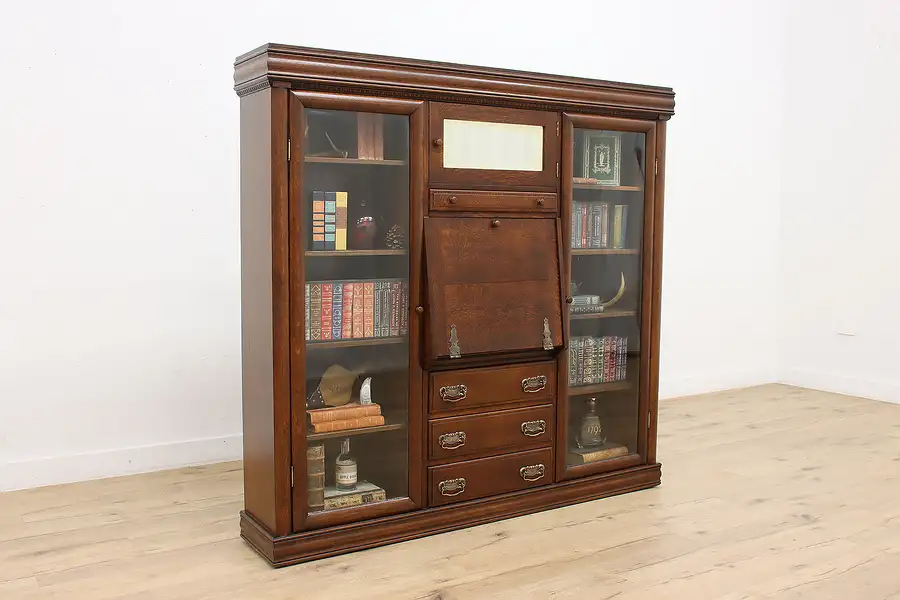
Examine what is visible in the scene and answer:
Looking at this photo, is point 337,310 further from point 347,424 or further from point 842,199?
point 842,199

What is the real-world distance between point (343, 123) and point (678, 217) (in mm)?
2934

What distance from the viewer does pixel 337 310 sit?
2.83 meters

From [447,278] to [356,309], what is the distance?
310 millimetres

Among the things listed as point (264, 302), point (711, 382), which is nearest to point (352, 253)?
point (264, 302)

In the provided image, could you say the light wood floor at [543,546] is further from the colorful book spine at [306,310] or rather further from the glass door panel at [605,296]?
the colorful book spine at [306,310]

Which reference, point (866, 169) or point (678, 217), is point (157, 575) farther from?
point (866, 169)

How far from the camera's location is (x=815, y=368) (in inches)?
216

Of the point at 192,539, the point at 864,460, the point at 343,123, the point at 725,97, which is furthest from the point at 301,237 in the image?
the point at 725,97

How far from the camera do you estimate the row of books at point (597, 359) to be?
332 cm

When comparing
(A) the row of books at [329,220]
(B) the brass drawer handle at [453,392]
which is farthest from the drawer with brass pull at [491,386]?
(A) the row of books at [329,220]

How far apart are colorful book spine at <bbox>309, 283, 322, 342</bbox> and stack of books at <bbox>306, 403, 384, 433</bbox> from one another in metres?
0.23

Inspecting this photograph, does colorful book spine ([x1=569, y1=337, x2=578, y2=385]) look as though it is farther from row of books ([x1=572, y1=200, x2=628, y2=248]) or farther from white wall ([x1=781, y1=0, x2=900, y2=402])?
white wall ([x1=781, y1=0, x2=900, y2=402])

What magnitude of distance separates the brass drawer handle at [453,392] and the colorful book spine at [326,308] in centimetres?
43

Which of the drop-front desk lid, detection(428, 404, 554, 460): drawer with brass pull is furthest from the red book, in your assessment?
detection(428, 404, 554, 460): drawer with brass pull
